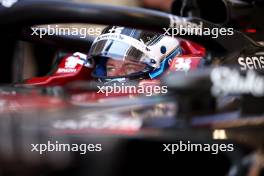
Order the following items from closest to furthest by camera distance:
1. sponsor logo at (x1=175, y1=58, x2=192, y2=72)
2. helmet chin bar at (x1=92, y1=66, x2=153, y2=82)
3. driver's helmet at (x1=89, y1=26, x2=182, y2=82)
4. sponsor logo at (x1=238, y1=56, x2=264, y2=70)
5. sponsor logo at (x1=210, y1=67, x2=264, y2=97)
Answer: sponsor logo at (x1=210, y1=67, x2=264, y2=97) → sponsor logo at (x1=238, y1=56, x2=264, y2=70) → sponsor logo at (x1=175, y1=58, x2=192, y2=72) → helmet chin bar at (x1=92, y1=66, x2=153, y2=82) → driver's helmet at (x1=89, y1=26, x2=182, y2=82)

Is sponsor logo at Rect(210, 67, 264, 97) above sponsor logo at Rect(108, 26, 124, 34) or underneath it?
underneath

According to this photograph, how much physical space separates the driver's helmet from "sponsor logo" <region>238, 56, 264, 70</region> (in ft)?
1.32

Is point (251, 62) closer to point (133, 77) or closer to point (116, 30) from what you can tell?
point (133, 77)

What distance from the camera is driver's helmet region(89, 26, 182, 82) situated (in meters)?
1.86

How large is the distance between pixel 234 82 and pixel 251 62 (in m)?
0.23

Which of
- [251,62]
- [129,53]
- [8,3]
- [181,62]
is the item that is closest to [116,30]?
Answer: [129,53]

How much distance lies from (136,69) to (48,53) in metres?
0.54

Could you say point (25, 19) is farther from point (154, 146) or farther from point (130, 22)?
point (154, 146)

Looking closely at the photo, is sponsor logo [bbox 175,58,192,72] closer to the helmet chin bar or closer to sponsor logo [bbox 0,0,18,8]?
the helmet chin bar

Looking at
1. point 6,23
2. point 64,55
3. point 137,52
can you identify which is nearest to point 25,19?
point 6,23

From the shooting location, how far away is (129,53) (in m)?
1.86

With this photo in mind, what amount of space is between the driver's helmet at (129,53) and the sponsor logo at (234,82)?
0.60 m

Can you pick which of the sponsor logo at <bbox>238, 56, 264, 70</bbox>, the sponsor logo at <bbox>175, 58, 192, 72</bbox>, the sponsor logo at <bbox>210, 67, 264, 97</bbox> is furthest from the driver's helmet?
the sponsor logo at <bbox>210, 67, 264, 97</bbox>

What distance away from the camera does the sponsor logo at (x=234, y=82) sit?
1.18 metres
